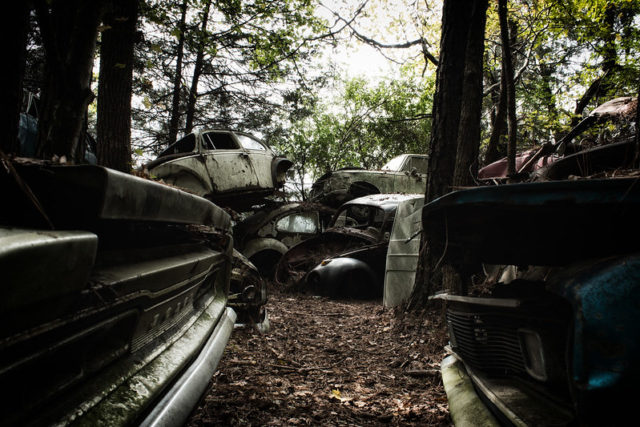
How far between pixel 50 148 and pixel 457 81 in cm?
436

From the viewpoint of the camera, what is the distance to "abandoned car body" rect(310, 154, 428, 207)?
996cm

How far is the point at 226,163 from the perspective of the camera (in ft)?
26.4

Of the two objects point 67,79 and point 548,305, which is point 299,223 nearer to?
point 67,79

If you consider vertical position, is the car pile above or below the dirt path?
above

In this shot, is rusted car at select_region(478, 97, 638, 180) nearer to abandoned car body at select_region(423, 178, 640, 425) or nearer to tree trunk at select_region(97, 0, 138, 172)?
abandoned car body at select_region(423, 178, 640, 425)

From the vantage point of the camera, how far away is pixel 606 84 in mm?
10273

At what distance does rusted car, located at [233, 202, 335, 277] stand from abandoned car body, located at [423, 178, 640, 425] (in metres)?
6.26

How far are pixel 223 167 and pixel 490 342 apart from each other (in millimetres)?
7152

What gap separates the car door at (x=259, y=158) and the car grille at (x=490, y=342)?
280 inches

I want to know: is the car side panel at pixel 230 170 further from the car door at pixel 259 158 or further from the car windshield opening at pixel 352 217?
the car windshield opening at pixel 352 217

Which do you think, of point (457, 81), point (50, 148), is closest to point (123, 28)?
point (50, 148)

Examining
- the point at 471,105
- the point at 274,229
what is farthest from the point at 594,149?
the point at 274,229

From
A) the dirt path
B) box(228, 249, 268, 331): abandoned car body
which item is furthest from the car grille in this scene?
box(228, 249, 268, 331): abandoned car body

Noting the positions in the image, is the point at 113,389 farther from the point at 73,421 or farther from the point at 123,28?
the point at 123,28
